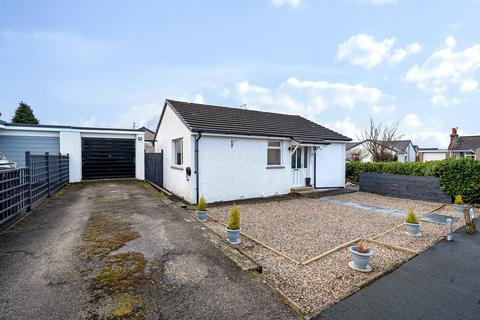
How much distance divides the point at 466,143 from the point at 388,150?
15.6m

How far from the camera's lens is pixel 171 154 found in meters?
11.7

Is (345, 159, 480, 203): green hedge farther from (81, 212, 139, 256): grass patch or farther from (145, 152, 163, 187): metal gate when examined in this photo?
(145, 152, 163, 187): metal gate

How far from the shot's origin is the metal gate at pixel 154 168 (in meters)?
13.3

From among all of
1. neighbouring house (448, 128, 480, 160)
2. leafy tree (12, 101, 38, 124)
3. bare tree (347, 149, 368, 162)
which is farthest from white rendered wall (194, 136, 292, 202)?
neighbouring house (448, 128, 480, 160)

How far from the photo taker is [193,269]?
12.2ft

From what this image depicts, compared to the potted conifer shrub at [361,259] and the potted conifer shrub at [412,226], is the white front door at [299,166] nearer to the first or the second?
the potted conifer shrub at [412,226]

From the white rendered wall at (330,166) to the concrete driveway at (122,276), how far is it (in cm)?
896

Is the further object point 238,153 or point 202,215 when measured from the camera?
point 238,153

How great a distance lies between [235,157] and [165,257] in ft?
20.1

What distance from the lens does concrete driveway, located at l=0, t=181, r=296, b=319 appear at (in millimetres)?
2684

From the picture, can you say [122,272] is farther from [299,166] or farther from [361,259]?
[299,166]

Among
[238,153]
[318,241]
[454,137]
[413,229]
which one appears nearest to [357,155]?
[454,137]

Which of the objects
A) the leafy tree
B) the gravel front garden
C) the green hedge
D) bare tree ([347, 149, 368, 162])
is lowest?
the gravel front garden

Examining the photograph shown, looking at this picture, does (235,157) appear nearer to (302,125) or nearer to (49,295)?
(302,125)
